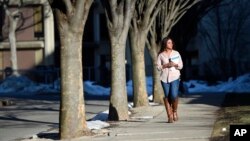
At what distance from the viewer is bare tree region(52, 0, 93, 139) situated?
1115 centimetres

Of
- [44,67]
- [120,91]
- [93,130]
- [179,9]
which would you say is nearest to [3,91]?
[44,67]

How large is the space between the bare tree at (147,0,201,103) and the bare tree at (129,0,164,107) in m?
2.16

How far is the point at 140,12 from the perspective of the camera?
1930cm

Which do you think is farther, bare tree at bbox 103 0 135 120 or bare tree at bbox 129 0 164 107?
bare tree at bbox 129 0 164 107

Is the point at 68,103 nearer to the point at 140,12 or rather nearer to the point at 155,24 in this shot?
the point at 140,12

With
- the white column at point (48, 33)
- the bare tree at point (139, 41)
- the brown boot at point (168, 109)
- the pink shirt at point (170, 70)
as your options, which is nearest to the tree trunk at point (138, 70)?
the bare tree at point (139, 41)

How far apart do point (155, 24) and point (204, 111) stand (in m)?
6.00

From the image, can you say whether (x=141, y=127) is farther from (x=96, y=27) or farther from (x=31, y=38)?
(x=96, y=27)

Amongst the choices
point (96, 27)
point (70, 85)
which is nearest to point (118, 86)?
point (70, 85)

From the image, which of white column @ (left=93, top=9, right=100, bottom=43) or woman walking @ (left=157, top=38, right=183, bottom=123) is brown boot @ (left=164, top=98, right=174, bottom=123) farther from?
white column @ (left=93, top=9, right=100, bottom=43)

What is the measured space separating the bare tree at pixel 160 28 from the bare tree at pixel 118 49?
6.22 m

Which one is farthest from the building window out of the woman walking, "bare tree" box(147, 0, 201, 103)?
the woman walking

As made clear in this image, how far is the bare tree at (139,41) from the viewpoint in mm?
19031

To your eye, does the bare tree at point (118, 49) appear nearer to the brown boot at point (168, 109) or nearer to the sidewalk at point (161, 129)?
the sidewalk at point (161, 129)
